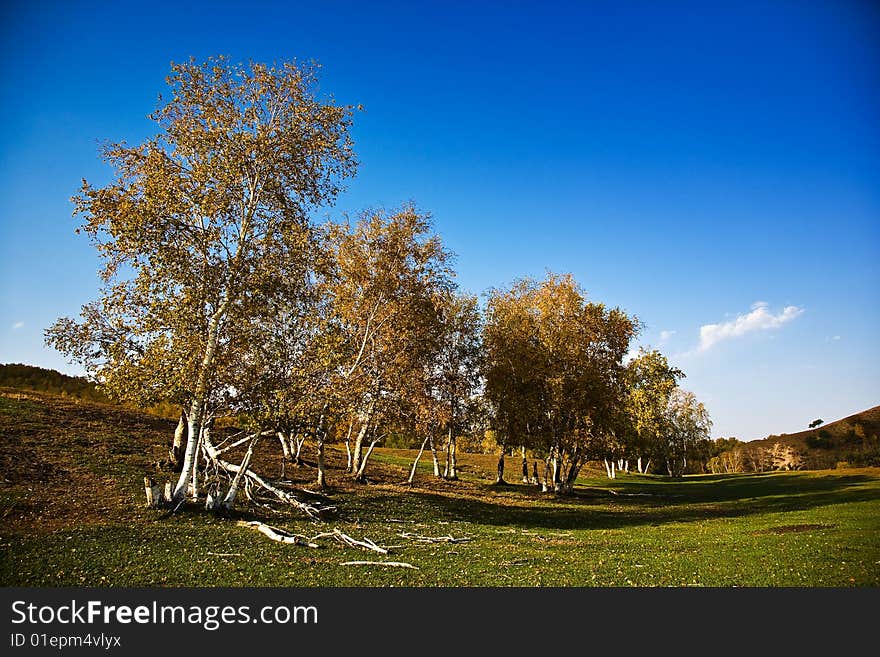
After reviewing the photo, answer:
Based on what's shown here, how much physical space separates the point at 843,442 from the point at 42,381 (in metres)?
132

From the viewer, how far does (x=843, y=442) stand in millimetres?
104188

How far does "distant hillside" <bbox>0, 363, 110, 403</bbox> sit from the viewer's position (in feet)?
140

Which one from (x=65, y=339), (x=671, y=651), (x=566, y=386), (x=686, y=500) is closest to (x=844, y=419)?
(x=686, y=500)

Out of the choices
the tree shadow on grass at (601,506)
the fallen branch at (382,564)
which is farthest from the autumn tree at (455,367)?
the fallen branch at (382,564)

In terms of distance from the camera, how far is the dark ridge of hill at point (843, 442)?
Answer: 90188 millimetres

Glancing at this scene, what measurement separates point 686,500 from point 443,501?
94.8 ft

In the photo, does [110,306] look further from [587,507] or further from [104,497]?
[587,507]

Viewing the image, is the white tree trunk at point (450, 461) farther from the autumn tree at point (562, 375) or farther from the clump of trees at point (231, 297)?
the clump of trees at point (231, 297)

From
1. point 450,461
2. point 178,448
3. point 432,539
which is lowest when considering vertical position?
point 432,539

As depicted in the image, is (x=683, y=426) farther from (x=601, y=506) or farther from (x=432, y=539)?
(x=432, y=539)

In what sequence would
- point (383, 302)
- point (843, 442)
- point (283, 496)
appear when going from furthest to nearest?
point (843, 442) < point (383, 302) < point (283, 496)

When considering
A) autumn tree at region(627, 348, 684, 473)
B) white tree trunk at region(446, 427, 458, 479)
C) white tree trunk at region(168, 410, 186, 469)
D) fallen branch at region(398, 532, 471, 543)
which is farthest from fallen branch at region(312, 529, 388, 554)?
autumn tree at region(627, 348, 684, 473)

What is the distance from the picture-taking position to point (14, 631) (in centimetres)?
1073

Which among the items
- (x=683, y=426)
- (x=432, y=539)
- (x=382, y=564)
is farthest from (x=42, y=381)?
(x=683, y=426)
